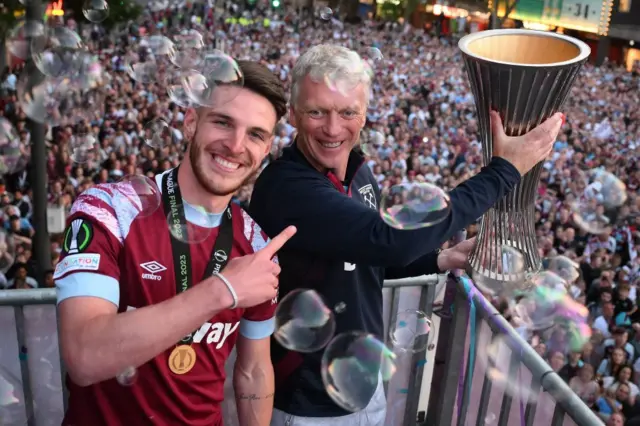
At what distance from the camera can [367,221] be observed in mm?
1851

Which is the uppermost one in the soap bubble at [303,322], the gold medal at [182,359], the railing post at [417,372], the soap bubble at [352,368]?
the gold medal at [182,359]

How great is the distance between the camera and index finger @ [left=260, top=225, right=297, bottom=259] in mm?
1654

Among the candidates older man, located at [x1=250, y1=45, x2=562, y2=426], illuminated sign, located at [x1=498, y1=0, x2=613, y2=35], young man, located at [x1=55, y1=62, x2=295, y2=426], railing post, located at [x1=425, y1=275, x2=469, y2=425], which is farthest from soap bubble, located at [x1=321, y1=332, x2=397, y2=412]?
illuminated sign, located at [x1=498, y1=0, x2=613, y2=35]

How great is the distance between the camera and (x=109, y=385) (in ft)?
5.73

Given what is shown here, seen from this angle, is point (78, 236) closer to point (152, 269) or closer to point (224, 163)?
point (152, 269)

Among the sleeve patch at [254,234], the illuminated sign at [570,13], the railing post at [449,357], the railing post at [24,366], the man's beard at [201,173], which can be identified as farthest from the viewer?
the illuminated sign at [570,13]

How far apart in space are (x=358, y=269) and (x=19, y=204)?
622cm

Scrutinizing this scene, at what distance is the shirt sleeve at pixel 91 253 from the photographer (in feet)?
5.06

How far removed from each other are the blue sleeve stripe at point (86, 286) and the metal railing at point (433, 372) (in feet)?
3.07

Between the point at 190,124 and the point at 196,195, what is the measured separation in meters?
0.23

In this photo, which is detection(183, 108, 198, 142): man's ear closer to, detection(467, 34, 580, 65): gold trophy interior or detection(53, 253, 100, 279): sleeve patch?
detection(53, 253, 100, 279): sleeve patch

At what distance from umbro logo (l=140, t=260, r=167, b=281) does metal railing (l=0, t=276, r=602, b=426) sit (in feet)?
2.93

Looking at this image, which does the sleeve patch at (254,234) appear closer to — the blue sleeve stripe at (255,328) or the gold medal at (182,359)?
the blue sleeve stripe at (255,328)

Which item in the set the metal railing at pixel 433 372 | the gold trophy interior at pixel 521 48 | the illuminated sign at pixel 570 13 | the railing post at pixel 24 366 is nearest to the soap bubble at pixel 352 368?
the metal railing at pixel 433 372
